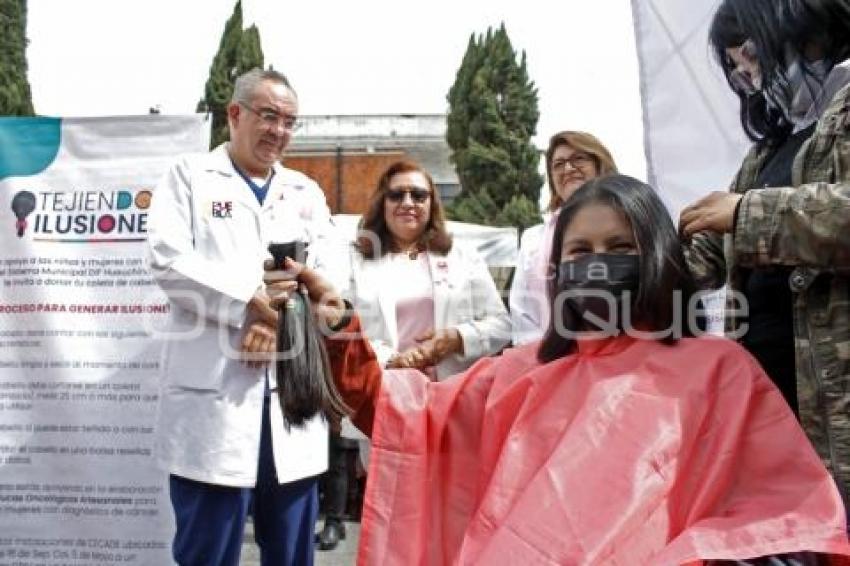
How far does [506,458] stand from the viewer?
5.86 feet

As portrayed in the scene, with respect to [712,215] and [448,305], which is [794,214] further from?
[448,305]

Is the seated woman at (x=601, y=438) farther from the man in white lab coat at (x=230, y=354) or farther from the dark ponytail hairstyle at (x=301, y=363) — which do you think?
the man in white lab coat at (x=230, y=354)

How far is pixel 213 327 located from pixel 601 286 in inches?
61.0

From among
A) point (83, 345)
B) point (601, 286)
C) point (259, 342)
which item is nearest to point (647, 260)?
point (601, 286)

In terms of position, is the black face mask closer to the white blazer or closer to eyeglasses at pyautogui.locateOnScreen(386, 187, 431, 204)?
the white blazer

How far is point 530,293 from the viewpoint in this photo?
12.9 ft

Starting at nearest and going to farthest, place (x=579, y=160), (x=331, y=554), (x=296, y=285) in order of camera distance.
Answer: (x=296, y=285) → (x=579, y=160) → (x=331, y=554)

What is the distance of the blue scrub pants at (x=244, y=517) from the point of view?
2.94 m

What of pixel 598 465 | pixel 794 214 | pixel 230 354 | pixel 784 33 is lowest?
pixel 598 465

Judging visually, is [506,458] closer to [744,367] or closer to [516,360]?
[516,360]

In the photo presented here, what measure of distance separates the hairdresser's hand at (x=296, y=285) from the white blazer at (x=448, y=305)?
4.60 feet

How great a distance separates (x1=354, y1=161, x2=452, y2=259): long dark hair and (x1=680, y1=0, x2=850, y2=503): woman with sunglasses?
79.0 inches

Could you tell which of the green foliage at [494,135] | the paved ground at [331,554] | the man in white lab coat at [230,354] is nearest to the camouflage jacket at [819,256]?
the man in white lab coat at [230,354]

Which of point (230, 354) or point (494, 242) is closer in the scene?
point (230, 354)
